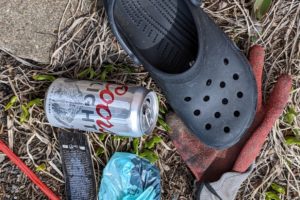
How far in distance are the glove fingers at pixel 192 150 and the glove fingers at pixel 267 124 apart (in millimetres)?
112

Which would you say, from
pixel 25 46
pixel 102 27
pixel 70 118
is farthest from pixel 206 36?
pixel 25 46

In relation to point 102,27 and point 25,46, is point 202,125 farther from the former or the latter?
point 25,46

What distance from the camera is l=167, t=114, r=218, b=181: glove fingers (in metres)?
1.86

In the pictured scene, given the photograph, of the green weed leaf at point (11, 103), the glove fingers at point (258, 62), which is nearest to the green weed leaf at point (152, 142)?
the glove fingers at point (258, 62)

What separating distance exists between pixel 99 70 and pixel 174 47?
0.29 metres

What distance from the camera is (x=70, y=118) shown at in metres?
1.71

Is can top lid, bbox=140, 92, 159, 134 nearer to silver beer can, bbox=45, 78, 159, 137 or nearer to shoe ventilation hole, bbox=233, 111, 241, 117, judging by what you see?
silver beer can, bbox=45, 78, 159, 137

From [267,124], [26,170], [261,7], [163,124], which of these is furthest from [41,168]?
[261,7]

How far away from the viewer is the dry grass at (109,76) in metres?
1.83

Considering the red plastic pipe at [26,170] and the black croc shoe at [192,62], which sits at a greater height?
the black croc shoe at [192,62]

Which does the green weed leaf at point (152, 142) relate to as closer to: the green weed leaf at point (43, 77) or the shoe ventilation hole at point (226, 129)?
the shoe ventilation hole at point (226, 129)

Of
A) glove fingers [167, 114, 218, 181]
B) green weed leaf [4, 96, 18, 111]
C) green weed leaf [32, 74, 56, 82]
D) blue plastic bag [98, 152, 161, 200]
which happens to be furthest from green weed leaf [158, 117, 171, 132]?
green weed leaf [4, 96, 18, 111]

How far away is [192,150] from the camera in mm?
1863

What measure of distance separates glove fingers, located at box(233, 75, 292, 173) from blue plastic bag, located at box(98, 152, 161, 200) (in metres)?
0.30
